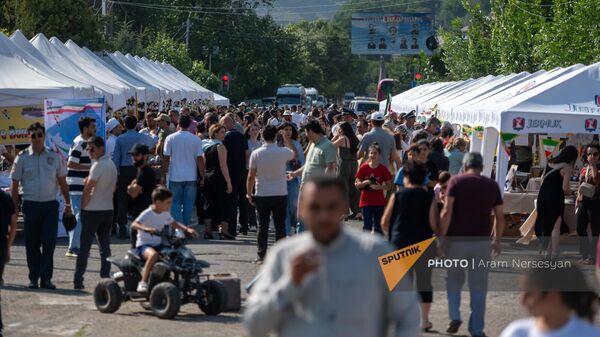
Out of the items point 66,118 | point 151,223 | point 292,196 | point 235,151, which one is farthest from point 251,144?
point 151,223

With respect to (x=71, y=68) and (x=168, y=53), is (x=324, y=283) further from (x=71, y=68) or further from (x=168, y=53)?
(x=168, y=53)

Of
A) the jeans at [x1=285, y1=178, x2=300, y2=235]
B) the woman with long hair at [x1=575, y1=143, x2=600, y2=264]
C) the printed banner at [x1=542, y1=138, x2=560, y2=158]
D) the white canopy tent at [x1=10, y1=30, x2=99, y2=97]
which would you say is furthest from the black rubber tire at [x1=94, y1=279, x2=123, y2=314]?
the printed banner at [x1=542, y1=138, x2=560, y2=158]

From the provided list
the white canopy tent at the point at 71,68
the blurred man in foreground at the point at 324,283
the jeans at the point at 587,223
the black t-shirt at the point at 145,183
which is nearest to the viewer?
the blurred man in foreground at the point at 324,283

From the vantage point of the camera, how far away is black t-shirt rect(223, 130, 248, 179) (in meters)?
17.9

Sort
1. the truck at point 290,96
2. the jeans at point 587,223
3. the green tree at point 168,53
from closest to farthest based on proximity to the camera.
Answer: the jeans at point 587,223
the green tree at point 168,53
the truck at point 290,96

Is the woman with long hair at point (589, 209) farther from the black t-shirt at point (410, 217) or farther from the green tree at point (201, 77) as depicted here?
the green tree at point (201, 77)

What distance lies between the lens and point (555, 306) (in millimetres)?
4957

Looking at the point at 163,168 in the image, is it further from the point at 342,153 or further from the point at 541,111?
the point at 541,111

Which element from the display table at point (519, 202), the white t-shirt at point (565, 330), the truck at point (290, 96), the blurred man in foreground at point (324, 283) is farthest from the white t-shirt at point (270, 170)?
the truck at point (290, 96)

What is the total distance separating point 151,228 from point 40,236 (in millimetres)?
2231

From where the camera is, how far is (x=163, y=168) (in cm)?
1689

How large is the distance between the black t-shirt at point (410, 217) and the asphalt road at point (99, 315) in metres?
0.86

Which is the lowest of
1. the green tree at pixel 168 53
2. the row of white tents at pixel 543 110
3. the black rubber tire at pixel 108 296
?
the black rubber tire at pixel 108 296

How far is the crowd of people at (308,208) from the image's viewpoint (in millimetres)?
4676
